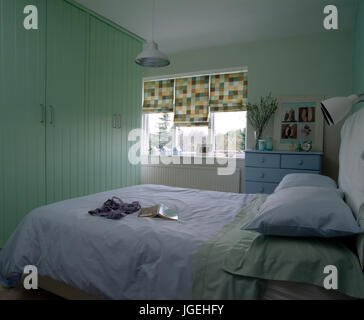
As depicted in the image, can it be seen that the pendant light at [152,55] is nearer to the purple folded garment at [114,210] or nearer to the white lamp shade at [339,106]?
the purple folded garment at [114,210]

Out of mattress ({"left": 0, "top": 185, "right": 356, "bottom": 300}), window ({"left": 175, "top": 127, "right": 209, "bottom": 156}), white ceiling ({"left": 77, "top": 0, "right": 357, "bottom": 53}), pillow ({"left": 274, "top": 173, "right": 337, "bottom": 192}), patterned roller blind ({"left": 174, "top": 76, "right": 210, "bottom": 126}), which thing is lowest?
mattress ({"left": 0, "top": 185, "right": 356, "bottom": 300})

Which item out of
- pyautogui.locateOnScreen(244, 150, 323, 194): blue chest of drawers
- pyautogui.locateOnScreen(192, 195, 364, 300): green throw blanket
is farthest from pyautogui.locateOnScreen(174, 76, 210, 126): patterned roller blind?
pyautogui.locateOnScreen(192, 195, 364, 300): green throw blanket

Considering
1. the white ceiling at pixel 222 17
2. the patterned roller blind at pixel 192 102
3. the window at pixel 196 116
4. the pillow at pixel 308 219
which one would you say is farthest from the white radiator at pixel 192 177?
the pillow at pixel 308 219

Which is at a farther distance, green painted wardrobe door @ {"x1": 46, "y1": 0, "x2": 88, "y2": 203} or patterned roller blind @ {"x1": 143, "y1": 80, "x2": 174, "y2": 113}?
patterned roller blind @ {"x1": 143, "y1": 80, "x2": 174, "y2": 113}

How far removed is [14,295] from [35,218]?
593 millimetres

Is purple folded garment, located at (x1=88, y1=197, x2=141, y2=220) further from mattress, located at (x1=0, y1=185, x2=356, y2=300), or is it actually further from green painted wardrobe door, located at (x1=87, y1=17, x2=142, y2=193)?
green painted wardrobe door, located at (x1=87, y1=17, x2=142, y2=193)

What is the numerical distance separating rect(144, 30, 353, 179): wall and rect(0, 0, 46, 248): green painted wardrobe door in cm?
269

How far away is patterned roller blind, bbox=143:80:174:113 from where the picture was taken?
5.00 metres

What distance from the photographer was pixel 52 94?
3.11m

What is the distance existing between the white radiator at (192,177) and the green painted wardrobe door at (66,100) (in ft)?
5.32

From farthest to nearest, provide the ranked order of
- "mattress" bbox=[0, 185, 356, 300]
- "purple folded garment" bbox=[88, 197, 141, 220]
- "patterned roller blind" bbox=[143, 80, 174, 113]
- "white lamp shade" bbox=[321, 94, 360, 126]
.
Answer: "patterned roller blind" bbox=[143, 80, 174, 113], "purple folded garment" bbox=[88, 197, 141, 220], "white lamp shade" bbox=[321, 94, 360, 126], "mattress" bbox=[0, 185, 356, 300]
